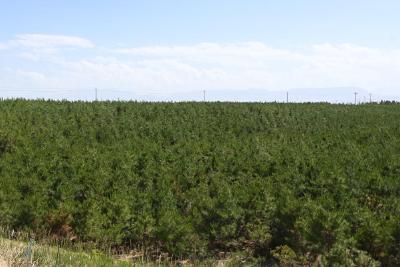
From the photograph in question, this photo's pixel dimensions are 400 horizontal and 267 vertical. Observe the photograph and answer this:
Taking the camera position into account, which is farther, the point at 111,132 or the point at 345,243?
the point at 111,132

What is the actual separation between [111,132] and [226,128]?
530cm

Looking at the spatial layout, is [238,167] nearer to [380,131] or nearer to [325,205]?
[325,205]

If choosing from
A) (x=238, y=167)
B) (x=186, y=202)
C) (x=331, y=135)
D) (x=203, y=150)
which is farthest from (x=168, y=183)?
(x=331, y=135)

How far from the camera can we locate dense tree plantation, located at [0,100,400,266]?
7.32 m

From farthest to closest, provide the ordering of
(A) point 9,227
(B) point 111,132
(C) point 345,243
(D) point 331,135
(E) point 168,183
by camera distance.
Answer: (B) point 111,132 < (D) point 331,135 < (E) point 168,183 < (A) point 9,227 < (C) point 345,243

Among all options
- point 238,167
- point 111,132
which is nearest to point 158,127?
point 111,132

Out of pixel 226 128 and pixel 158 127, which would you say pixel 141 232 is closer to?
pixel 158 127

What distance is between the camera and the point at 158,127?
2020 centimetres

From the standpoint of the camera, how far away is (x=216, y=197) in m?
8.93

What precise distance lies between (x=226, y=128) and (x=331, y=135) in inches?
282

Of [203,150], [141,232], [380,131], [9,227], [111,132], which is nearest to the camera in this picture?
[141,232]

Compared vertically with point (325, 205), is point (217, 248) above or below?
below

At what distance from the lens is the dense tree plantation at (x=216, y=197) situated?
7324mm

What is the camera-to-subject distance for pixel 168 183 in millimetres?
10031
